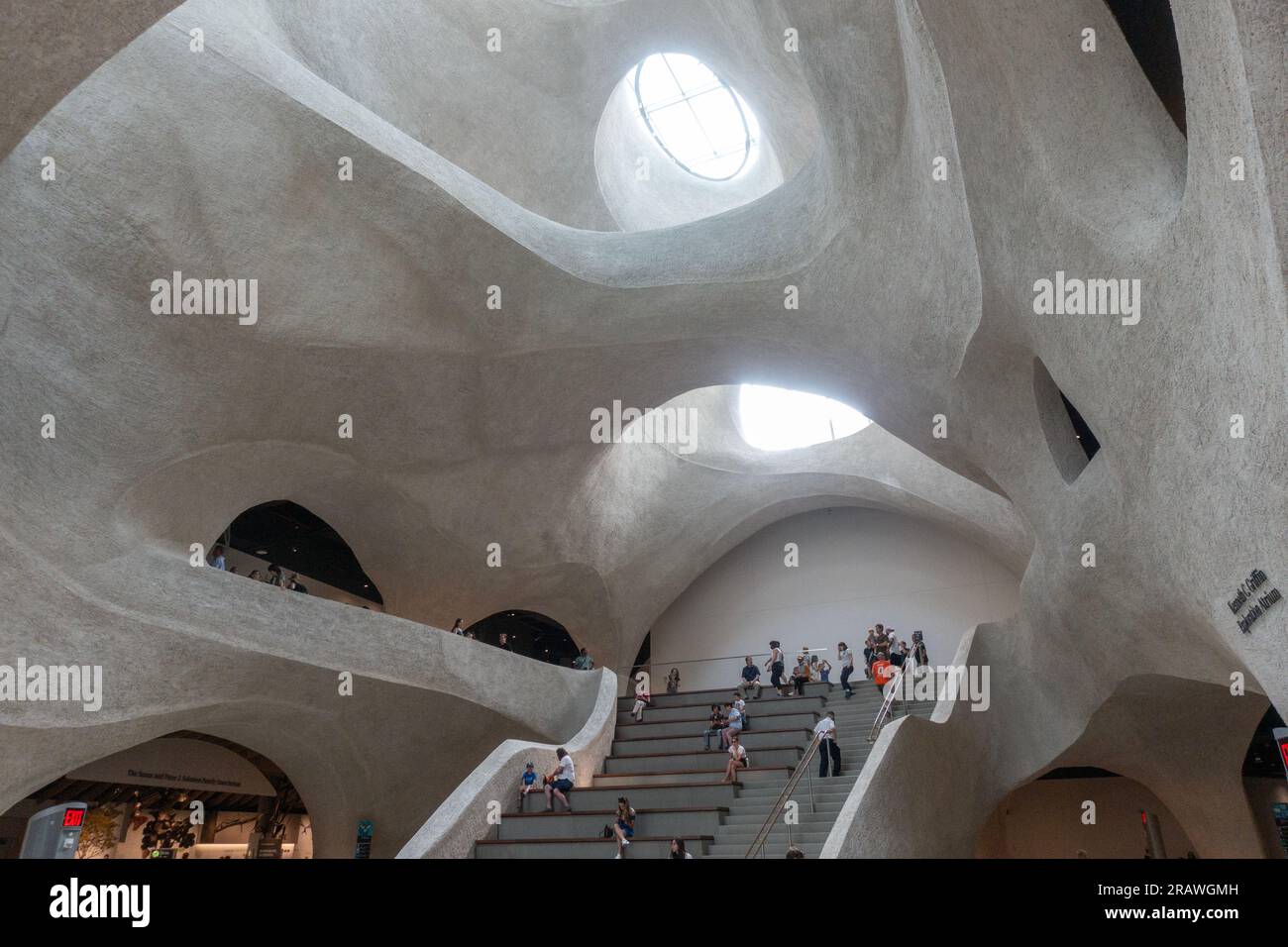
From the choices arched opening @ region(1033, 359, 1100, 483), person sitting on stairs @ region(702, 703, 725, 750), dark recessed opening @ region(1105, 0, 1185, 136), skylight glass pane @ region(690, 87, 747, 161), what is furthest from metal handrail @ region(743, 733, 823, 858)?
skylight glass pane @ region(690, 87, 747, 161)

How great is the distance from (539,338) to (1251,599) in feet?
36.3

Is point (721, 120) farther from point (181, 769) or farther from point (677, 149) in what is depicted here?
point (181, 769)

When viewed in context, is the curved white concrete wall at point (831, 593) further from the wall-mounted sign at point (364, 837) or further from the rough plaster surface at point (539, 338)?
the wall-mounted sign at point (364, 837)

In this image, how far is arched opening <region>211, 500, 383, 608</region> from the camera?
19578 mm

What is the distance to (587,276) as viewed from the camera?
14586 mm

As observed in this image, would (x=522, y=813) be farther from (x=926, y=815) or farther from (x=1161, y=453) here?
(x=1161, y=453)

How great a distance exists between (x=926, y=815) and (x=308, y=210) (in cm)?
1243

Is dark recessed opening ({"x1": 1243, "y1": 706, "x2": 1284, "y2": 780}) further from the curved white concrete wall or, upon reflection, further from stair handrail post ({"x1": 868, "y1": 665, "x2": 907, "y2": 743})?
stair handrail post ({"x1": 868, "y1": 665, "x2": 907, "y2": 743})

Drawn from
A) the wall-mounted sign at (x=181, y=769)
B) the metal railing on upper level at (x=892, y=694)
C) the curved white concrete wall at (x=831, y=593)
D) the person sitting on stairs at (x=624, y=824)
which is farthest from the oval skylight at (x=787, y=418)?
the person sitting on stairs at (x=624, y=824)

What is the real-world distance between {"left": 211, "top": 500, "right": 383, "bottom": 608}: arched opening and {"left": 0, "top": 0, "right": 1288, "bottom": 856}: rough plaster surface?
2332 millimetres

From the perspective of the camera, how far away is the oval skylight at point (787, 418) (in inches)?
1019

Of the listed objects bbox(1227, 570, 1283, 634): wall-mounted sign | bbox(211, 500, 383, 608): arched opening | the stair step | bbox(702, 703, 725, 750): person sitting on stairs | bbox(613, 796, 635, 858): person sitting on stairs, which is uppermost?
bbox(211, 500, 383, 608): arched opening
